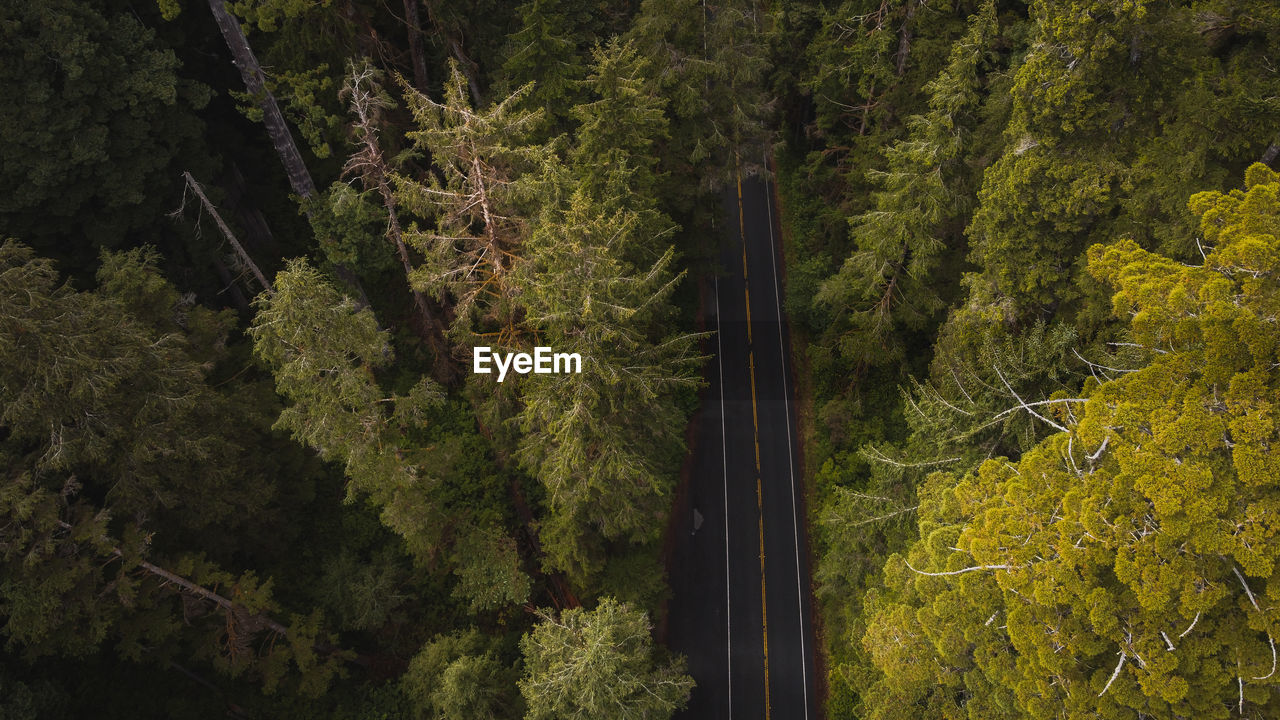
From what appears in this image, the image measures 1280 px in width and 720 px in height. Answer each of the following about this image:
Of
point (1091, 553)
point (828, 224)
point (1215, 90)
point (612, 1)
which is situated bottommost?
point (1091, 553)

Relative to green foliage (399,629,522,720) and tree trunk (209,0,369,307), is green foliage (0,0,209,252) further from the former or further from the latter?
green foliage (399,629,522,720)

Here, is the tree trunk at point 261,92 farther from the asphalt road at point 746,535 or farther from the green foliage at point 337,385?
the asphalt road at point 746,535

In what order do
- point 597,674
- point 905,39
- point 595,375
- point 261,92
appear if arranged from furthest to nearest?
1. point 905,39
2. point 261,92
3. point 595,375
4. point 597,674

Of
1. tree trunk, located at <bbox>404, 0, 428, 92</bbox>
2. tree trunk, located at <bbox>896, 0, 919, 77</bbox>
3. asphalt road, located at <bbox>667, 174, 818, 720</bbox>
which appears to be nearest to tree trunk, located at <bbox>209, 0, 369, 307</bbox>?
tree trunk, located at <bbox>404, 0, 428, 92</bbox>

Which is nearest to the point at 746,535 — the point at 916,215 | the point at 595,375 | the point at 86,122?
the point at 916,215

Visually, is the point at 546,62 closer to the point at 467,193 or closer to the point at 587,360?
the point at 467,193

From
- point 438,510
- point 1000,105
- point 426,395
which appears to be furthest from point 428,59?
point 1000,105

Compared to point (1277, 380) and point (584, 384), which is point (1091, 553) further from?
point (584, 384)
